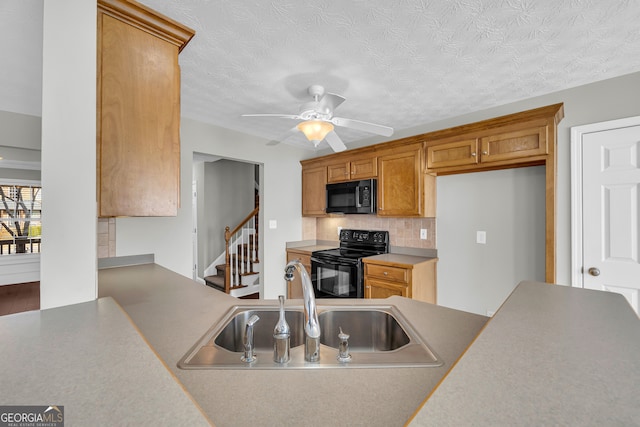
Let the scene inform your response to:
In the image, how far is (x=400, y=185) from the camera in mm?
3061

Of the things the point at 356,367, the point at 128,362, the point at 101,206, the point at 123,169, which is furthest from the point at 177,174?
the point at 356,367

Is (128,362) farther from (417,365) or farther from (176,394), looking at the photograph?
(417,365)

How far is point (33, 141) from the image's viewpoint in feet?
7.80

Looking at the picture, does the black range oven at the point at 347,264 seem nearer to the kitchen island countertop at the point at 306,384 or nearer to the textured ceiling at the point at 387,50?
the textured ceiling at the point at 387,50

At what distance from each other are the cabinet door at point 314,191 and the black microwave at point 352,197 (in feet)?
0.42

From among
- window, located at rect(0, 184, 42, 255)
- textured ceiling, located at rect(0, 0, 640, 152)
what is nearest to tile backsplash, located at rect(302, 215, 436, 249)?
textured ceiling, located at rect(0, 0, 640, 152)

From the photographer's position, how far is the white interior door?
2.01 metres

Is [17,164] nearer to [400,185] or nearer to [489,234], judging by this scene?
[400,185]

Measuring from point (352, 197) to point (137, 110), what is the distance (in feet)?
8.29

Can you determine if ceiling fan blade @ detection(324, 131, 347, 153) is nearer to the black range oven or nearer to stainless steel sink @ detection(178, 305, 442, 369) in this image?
the black range oven

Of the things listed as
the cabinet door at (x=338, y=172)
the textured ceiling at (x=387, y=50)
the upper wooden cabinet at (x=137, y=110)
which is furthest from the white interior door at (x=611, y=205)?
the upper wooden cabinet at (x=137, y=110)

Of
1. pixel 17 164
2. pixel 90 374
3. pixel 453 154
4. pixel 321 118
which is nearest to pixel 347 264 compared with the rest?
pixel 453 154

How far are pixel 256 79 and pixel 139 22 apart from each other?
3.05 feet

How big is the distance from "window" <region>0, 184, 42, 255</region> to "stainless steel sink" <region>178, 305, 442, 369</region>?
2.67 metres
